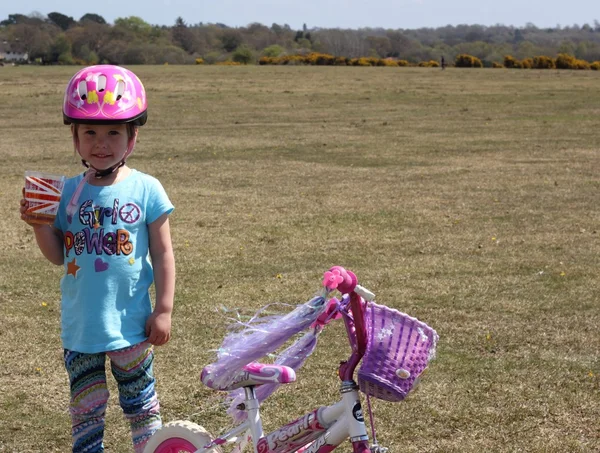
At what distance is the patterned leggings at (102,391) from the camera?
11.1ft

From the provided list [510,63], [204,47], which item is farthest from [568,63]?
[204,47]

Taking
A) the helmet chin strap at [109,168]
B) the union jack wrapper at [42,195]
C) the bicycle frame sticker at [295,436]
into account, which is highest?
the helmet chin strap at [109,168]

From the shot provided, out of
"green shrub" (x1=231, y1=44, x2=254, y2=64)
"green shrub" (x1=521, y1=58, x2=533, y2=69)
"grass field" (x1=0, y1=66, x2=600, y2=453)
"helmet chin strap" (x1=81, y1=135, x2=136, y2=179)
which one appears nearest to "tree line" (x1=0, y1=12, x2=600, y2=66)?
"green shrub" (x1=231, y1=44, x2=254, y2=64)

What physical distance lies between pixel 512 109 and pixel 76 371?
23.0 m

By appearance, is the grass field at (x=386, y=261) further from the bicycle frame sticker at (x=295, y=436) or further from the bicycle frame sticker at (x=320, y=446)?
the bicycle frame sticker at (x=320, y=446)

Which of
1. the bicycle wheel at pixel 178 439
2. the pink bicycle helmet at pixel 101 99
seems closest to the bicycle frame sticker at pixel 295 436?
the bicycle wheel at pixel 178 439

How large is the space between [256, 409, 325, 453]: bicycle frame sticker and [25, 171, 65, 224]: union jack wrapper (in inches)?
42.6

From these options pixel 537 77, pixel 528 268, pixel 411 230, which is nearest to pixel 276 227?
pixel 411 230

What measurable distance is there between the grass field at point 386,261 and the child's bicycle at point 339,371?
909mm

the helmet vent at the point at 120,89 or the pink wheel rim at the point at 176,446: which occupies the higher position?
the helmet vent at the point at 120,89

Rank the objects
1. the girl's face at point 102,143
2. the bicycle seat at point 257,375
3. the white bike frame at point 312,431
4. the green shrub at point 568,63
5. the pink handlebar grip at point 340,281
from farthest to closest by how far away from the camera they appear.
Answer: the green shrub at point 568,63 < the girl's face at point 102,143 < the bicycle seat at point 257,375 < the white bike frame at point 312,431 < the pink handlebar grip at point 340,281

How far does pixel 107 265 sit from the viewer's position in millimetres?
3312

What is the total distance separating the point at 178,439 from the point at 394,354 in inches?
39.3

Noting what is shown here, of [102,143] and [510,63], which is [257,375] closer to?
[102,143]
